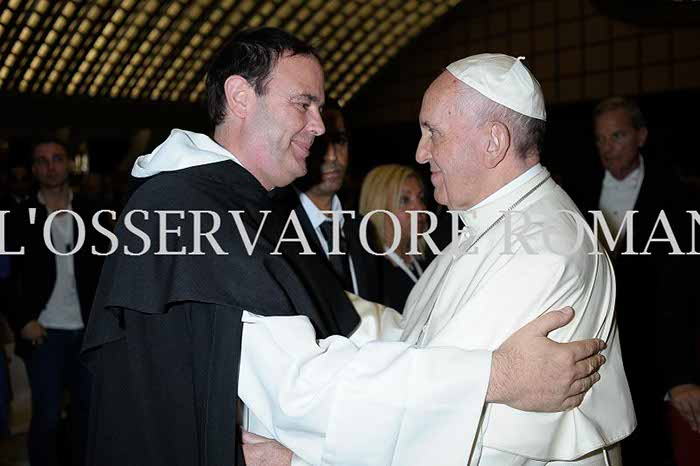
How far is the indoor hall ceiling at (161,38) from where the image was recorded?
67.3 feet

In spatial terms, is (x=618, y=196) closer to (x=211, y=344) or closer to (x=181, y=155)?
(x=181, y=155)

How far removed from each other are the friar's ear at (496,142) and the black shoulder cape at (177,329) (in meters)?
0.72

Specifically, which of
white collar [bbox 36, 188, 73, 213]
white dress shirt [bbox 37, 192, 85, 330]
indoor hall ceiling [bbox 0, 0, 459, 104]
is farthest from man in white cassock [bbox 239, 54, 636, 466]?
indoor hall ceiling [bbox 0, 0, 459, 104]

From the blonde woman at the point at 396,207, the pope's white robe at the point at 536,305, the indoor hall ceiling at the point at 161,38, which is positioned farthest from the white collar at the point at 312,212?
the indoor hall ceiling at the point at 161,38

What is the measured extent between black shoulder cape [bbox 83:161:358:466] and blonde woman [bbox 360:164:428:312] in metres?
2.12

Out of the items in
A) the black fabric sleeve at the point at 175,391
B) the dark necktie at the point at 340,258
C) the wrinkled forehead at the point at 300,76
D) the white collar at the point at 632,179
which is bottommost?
the black fabric sleeve at the point at 175,391

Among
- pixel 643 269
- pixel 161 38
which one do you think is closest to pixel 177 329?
pixel 643 269

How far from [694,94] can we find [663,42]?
8.17ft

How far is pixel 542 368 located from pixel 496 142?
0.76 m

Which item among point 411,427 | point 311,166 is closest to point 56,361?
point 311,166

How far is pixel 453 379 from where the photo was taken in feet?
6.06

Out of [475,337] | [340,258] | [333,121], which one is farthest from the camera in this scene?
[333,121]

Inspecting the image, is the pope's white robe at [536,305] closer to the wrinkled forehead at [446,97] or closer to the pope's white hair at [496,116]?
the pope's white hair at [496,116]

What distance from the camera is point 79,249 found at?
15.0ft
